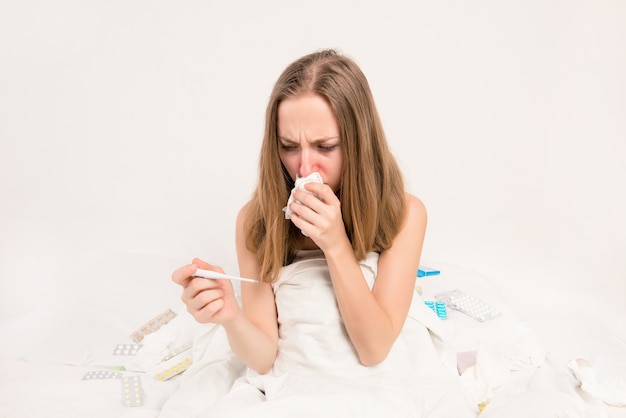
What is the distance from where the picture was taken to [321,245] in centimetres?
152

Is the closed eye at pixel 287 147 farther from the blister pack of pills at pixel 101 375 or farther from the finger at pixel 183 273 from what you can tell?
the blister pack of pills at pixel 101 375

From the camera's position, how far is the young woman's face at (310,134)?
59.3 inches

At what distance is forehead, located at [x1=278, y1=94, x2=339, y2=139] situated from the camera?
1.50 meters

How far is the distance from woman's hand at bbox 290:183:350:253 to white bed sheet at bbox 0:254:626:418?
1.98 ft

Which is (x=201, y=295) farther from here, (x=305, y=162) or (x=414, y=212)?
(x=414, y=212)

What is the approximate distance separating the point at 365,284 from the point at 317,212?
25 centimetres

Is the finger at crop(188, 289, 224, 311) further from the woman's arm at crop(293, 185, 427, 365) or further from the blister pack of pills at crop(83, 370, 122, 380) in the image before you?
the blister pack of pills at crop(83, 370, 122, 380)

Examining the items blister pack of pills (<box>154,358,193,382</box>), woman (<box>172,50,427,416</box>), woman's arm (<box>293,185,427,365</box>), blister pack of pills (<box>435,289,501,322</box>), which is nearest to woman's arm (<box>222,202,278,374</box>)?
woman (<box>172,50,427,416</box>)

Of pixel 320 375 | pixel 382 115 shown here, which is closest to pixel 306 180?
pixel 320 375

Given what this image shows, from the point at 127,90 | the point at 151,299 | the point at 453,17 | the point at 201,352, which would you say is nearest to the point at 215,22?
the point at 127,90

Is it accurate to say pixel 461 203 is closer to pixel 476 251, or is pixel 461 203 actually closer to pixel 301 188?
pixel 476 251

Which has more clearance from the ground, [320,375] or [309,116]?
[309,116]

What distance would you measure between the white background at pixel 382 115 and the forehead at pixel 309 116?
4.50 feet

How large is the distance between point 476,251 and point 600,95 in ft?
3.15
